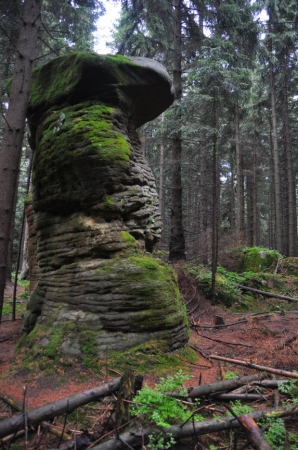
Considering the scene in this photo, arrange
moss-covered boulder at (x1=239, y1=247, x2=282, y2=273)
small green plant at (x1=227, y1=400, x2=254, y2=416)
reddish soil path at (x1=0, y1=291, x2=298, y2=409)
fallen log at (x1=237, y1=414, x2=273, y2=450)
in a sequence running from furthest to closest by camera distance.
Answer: moss-covered boulder at (x1=239, y1=247, x2=282, y2=273) < reddish soil path at (x1=0, y1=291, x2=298, y2=409) < small green plant at (x1=227, y1=400, x2=254, y2=416) < fallen log at (x1=237, y1=414, x2=273, y2=450)

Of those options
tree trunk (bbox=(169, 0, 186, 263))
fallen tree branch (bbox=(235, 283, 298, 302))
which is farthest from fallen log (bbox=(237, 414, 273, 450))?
tree trunk (bbox=(169, 0, 186, 263))

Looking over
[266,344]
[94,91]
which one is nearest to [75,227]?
[94,91]

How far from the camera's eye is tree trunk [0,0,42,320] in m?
5.47

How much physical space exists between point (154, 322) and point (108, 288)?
100 centimetres

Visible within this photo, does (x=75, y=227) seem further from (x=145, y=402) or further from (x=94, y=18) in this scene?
(x=94, y=18)

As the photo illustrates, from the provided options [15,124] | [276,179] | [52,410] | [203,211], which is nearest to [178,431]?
[52,410]

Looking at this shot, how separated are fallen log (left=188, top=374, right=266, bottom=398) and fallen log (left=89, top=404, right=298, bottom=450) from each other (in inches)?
16.9

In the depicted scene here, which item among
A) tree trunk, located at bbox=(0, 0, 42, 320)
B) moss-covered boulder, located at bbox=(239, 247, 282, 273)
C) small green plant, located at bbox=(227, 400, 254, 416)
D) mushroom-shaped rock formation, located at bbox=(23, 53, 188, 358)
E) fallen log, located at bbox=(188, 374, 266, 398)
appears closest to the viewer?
small green plant, located at bbox=(227, 400, 254, 416)

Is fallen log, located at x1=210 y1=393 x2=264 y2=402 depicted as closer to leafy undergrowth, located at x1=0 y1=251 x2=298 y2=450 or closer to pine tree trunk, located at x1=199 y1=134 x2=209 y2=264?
leafy undergrowth, located at x1=0 y1=251 x2=298 y2=450

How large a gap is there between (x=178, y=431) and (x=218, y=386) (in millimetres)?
827

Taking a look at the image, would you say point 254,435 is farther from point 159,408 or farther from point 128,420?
point 128,420

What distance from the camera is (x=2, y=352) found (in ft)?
20.5

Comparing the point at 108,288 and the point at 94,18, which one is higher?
the point at 94,18

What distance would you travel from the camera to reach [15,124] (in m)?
5.75
